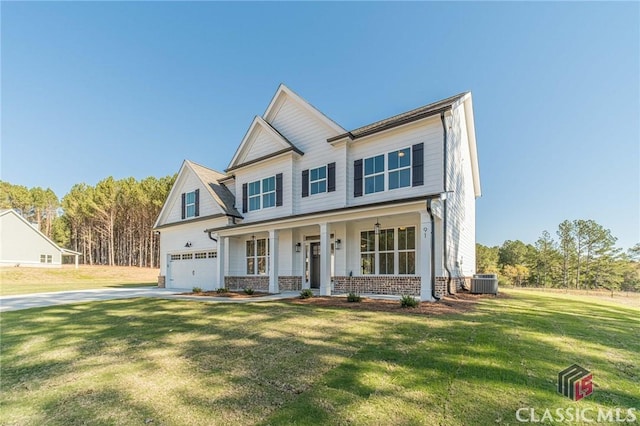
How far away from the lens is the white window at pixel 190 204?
1897 centimetres

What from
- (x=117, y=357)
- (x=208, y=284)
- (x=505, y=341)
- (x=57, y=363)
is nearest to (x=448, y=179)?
(x=505, y=341)

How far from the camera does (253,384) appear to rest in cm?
394

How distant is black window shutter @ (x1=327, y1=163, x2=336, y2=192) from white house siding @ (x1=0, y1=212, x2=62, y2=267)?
40800 millimetres

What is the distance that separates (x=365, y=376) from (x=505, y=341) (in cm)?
327

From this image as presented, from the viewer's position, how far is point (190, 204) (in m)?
19.2

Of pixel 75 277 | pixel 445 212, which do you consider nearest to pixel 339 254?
pixel 445 212

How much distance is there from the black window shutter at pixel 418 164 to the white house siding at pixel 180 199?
10903 mm

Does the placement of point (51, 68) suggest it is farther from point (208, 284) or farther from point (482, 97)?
point (482, 97)

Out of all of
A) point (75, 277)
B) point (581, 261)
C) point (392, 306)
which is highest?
point (392, 306)

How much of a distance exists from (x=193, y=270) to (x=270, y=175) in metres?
8.13

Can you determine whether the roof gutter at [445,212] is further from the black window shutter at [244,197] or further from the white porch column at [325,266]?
the black window shutter at [244,197]

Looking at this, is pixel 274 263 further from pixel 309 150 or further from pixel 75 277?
pixel 75 277

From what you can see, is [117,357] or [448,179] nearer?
[117,357]

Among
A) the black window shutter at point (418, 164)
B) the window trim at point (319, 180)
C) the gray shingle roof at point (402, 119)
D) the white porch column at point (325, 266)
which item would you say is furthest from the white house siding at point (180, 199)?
the black window shutter at point (418, 164)
